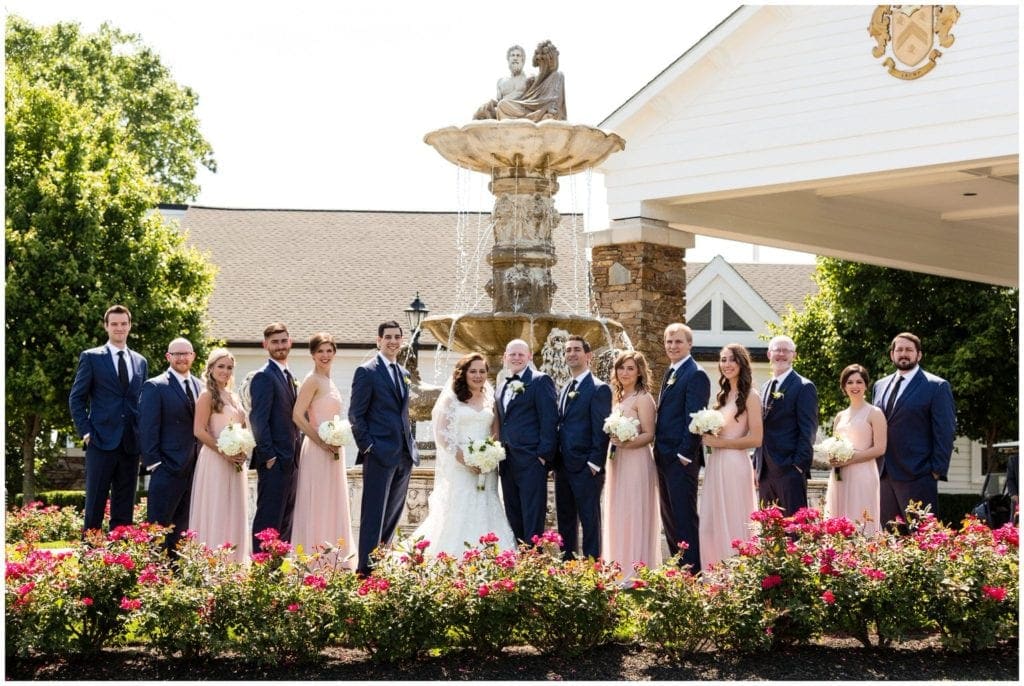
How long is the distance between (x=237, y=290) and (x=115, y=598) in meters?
27.1

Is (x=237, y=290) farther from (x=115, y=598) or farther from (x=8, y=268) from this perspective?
(x=115, y=598)

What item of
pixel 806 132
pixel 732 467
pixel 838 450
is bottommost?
pixel 732 467

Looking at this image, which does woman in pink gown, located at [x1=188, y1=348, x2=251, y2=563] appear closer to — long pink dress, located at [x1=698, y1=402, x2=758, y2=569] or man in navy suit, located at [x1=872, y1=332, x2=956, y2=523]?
long pink dress, located at [x1=698, y1=402, x2=758, y2=569]

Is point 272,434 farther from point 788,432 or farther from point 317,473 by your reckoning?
point 788,432

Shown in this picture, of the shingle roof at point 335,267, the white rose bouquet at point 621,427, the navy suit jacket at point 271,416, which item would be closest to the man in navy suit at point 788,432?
the white rose bouquet at point 621,427

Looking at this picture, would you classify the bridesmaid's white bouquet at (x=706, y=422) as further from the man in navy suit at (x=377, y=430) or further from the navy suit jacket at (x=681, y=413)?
the man in navy suit at (x=377, y=430)

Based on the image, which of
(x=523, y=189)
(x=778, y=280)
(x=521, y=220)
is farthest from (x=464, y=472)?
(x=778, y=280)

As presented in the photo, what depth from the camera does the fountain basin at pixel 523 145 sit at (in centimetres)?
1290

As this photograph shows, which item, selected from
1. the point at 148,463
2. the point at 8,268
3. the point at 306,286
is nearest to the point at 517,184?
the point at 148,463

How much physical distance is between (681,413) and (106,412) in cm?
446

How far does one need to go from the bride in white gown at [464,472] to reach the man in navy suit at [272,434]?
1089mm

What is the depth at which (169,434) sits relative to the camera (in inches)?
385

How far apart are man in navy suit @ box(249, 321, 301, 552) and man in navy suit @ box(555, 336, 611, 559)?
205 centimetres

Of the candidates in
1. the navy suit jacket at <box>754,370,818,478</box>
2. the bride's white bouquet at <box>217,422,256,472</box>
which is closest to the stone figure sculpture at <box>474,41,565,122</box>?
the navy suit jacket at <box>754,370,818,478</box>
